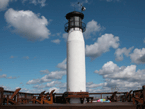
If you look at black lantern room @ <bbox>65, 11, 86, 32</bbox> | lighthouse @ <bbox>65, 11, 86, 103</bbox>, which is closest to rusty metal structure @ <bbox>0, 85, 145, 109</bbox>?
lighthouse @ <bbox>65, 11, 86, 103</bbox>

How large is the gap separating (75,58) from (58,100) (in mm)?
5251

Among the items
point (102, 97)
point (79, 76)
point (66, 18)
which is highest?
point (66, 18)

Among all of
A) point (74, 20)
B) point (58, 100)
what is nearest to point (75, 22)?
point (74, 20)

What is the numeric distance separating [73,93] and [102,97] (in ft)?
16.5

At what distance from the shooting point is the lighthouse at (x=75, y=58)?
632 inches

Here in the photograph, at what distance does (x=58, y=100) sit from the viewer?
57.7 feet

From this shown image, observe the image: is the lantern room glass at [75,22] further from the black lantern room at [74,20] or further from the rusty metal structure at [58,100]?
the rusty metal structure at [58,100]

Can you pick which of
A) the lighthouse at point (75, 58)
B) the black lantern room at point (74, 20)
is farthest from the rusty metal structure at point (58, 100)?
the black lantern room at point (74, 20)

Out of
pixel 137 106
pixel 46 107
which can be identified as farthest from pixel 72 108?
pixel 137 106

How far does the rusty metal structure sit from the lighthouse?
810 millimetres

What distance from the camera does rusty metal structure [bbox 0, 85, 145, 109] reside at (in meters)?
10.2

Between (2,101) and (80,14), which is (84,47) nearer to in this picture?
(80,14)

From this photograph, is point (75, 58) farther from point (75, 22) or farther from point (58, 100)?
point (58, 100)

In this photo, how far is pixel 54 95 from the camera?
691 inches
